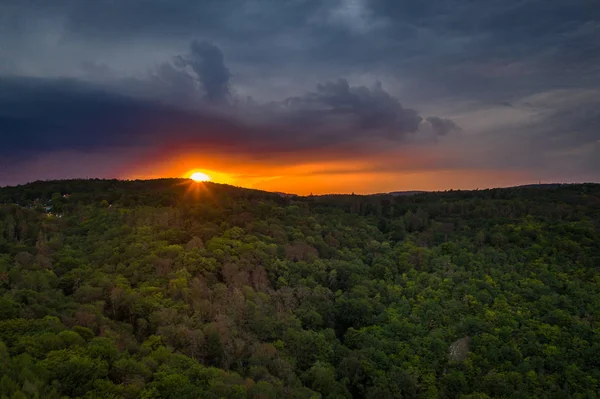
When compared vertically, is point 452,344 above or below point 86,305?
below

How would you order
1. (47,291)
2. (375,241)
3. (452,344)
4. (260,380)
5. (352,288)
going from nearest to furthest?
(260,380)
(47,291)
(452,344)
(352,288)
(375,241)

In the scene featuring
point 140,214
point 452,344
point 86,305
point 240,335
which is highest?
point 140,214

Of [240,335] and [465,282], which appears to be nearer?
[240,335]

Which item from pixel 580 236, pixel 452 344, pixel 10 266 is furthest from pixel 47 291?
pixel 580 236

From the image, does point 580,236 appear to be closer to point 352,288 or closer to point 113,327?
point 352,288

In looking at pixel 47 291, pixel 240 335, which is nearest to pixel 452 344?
pixel 240 335

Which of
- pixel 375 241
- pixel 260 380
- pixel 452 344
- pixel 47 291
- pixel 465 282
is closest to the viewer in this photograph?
pixel 260 380
